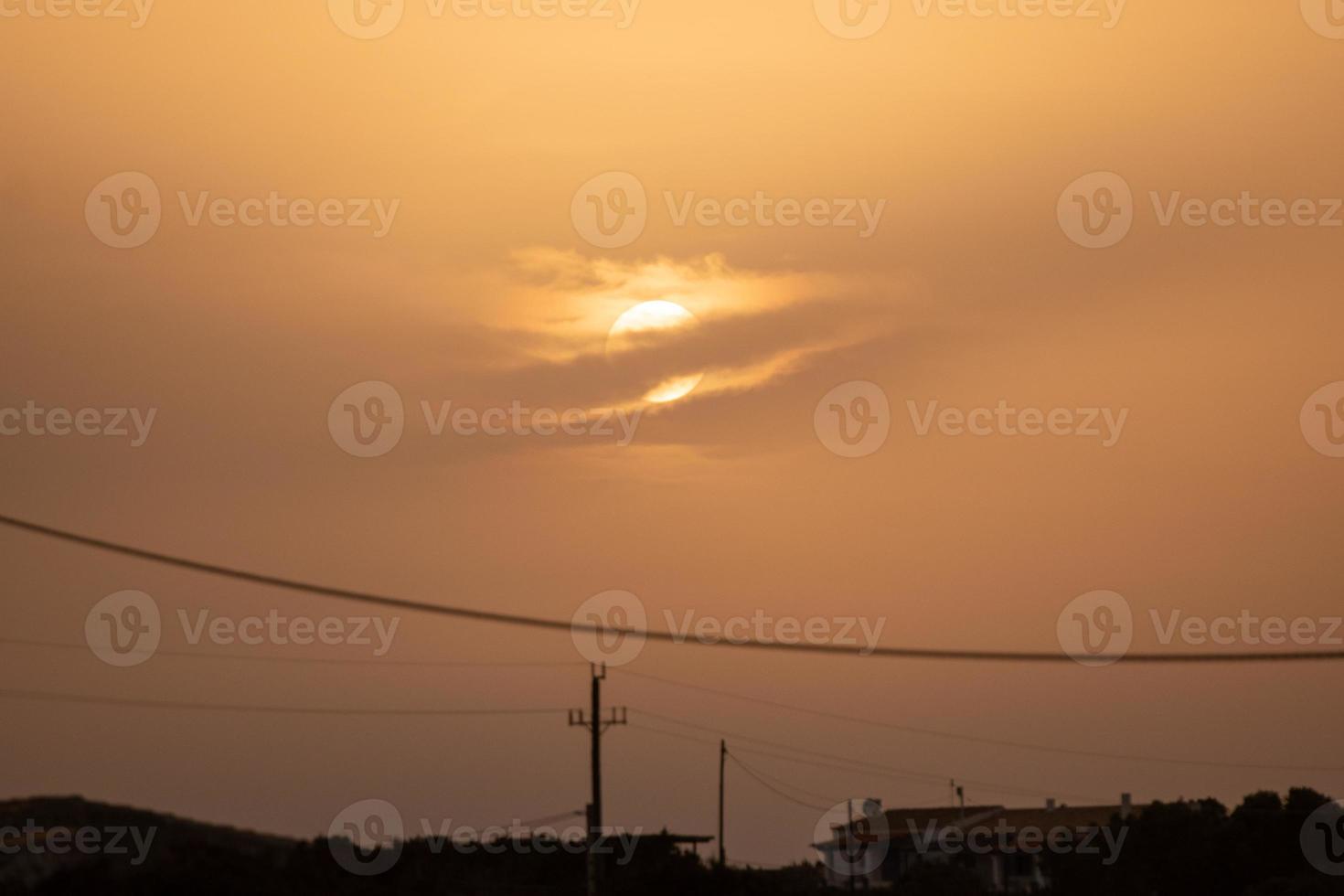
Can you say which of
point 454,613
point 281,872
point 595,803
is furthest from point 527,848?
point 454,613

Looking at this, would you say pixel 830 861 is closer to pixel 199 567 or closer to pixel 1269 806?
pixel 1269 806
